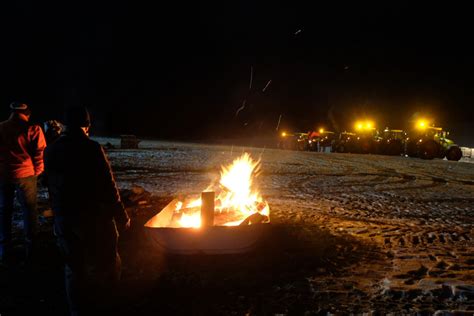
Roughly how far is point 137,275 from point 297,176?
30.6 feet

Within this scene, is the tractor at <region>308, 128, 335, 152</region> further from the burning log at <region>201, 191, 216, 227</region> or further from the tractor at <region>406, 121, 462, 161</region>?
the burning log at <region>201, 191, 216, 227</region>

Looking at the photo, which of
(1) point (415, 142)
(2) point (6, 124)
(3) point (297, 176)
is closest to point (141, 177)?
(3) point (297, 176)

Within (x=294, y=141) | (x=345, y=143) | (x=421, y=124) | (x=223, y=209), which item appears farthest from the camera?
(x=294, y=141)

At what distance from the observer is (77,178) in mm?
2965

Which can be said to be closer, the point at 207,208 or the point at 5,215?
the point at 5,215

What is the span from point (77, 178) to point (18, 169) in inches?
79.5

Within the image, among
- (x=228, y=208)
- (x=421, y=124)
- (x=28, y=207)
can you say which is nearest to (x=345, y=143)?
(x=421, y=124)

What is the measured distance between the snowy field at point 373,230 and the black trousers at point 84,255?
1.78 m

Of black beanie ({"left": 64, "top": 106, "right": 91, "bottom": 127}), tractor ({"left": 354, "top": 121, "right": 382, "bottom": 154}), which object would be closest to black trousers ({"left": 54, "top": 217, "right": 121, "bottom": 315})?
black beanie ({"left": 64, "top": 106, "right": 91, "bottom": 127})

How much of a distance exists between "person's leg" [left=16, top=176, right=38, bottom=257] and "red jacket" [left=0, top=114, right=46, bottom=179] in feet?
0.39

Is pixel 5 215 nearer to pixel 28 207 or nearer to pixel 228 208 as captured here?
pixel 28 207

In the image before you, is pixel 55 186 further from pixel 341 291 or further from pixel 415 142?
pixel 415 142

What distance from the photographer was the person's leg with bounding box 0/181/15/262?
173 inches

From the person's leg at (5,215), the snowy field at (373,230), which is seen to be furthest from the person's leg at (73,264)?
the person's leg at (5,215)
